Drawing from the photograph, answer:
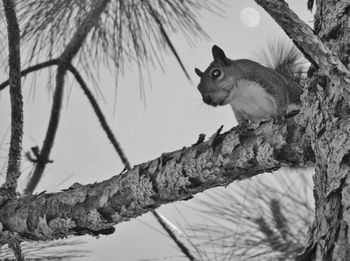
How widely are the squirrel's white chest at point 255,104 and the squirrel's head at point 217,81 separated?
0.14 feet

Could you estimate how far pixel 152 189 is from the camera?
118 centimetres

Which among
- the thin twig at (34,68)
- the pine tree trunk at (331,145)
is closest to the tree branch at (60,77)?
the thin twig at (34,68)

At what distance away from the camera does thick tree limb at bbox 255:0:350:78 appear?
0.69m

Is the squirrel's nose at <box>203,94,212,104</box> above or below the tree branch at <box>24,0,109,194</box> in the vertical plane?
below

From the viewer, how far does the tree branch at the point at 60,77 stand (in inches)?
76.7

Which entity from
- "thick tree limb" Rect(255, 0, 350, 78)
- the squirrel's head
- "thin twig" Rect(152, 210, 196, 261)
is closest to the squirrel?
the squirrel's head

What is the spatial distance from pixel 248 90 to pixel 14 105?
2.04 feet

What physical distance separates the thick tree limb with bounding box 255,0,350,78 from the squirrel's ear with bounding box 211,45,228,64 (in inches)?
42.1

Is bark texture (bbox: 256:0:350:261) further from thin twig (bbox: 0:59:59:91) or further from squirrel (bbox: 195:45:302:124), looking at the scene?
thin twig (bbox: 0:59:59:91)

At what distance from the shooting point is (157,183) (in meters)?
1.18

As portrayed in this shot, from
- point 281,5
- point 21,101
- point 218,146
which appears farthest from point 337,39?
point 21,101

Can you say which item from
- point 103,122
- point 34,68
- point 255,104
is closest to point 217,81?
point 255,104

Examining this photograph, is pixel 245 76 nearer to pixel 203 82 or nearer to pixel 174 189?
pixel 203 82

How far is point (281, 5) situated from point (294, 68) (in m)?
1.35
